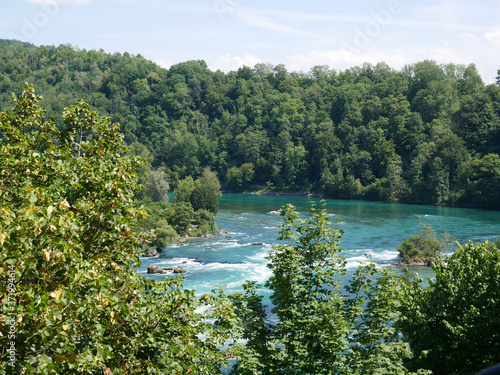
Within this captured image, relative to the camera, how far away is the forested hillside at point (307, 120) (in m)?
93.6

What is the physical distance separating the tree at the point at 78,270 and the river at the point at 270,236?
15.9m

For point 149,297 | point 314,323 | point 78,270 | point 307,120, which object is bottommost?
point 314,323

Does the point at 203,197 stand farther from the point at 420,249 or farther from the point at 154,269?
the point at 420,249

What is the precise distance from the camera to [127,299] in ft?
25.3

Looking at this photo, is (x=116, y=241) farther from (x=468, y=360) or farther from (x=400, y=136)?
(x=400, y=136)

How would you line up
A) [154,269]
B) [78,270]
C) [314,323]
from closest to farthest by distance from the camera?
[78,270]
[314,323]
[154,269]

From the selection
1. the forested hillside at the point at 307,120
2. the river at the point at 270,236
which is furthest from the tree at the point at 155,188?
the forested hillside at the point at 307,120

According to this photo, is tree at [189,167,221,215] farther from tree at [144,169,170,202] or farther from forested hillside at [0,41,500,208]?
forested hillside at [0,41,500,208]

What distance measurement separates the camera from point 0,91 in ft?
488

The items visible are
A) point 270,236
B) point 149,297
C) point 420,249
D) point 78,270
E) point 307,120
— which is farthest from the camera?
point 307,120

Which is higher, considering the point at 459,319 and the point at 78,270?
the point at 78,270

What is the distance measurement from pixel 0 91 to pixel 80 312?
164 m

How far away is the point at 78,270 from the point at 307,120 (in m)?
125

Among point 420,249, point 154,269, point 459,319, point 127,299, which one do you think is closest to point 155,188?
point 154,269
